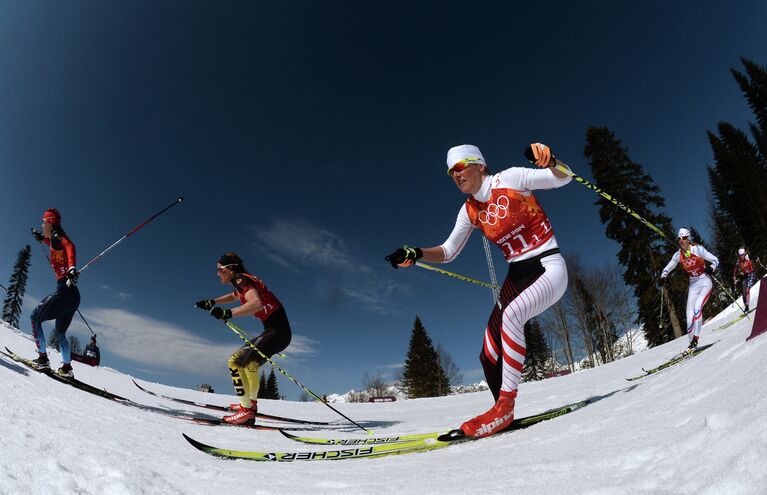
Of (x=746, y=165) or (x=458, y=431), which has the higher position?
(x=746, y=165)

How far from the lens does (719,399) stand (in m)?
1.50

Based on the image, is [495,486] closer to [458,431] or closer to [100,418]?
[458,431]

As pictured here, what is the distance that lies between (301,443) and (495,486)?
10.1 feet

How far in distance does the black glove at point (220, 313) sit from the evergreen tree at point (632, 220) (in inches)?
952

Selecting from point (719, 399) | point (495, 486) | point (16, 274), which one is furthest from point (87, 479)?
point (16, 274)

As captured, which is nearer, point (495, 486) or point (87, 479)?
point (495, 486)

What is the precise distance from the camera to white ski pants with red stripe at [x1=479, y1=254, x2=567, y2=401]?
2.98 meters

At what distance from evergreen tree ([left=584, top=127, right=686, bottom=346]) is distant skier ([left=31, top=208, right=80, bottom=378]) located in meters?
26.0

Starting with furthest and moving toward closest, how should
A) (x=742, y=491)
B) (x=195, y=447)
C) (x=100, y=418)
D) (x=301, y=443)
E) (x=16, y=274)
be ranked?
(x=16, y=274)
(x=301, y=443)
(x=100, y=418)
(x=195, y=447)
(x=742, y=491)

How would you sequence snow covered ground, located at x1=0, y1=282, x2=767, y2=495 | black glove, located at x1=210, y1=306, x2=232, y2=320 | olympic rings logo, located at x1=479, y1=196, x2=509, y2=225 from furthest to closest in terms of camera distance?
black glove, located at x1=210, y1=306, x2=232, y2=320
olympic rings logo, located at x1=479, y1=196, x2=509, y2=225
snow covered ground, located at x1=0, y1=282, x2=767, y2=495

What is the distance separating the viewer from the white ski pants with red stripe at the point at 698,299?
7184 millimetres

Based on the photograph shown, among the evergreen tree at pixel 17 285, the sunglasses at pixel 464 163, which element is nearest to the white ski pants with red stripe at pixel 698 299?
the sunglasses at pixel 464 163

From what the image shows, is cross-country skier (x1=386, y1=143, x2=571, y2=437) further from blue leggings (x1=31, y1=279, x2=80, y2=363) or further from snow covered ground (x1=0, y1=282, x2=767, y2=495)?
blue leggings (x1=31, y1=279, x2=80, y2=363)

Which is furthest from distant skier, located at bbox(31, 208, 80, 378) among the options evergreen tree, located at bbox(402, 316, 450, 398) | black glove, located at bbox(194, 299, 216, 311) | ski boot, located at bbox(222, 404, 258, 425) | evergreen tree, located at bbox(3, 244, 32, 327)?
evergreen tree, located at bbox(3, 244, 32, 327)
